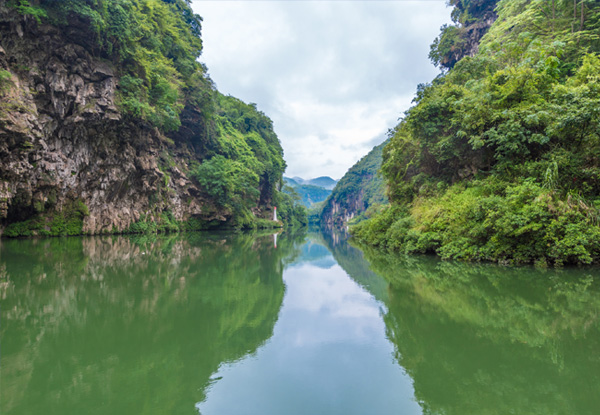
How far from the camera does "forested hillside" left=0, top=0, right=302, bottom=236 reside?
17.2m

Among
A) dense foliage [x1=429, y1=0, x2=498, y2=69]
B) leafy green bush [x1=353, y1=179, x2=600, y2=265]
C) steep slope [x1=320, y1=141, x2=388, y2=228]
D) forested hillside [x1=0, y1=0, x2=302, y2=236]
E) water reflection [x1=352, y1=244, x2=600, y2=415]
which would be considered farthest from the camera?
steep slope [x1=320, y1=141, x2=388, y2=228]

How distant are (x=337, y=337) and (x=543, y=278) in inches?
226

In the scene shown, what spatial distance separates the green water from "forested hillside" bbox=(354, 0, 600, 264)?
1782 mm

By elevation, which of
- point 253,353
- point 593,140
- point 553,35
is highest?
point 553,35

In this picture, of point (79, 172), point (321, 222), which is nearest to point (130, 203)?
point (79, 172)

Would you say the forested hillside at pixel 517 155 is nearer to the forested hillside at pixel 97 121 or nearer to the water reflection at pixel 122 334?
the water reflection at pixel 122 334

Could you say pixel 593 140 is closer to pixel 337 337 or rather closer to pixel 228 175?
pixel 337 337

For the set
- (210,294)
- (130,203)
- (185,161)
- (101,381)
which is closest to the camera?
(101,381)

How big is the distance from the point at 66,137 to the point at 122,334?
2192cm

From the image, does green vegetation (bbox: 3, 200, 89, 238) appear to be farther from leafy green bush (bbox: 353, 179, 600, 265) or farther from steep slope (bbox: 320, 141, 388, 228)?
steep slope (bbox: 320, 141, 388, 228)

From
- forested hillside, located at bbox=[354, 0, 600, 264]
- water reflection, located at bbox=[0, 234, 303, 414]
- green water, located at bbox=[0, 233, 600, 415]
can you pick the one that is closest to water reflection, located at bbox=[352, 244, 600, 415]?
green water, located at bbox=[0, 233, 600, 415]

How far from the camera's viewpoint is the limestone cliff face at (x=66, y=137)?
16500mm

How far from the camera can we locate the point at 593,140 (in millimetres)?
8938

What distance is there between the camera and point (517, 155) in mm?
10781
